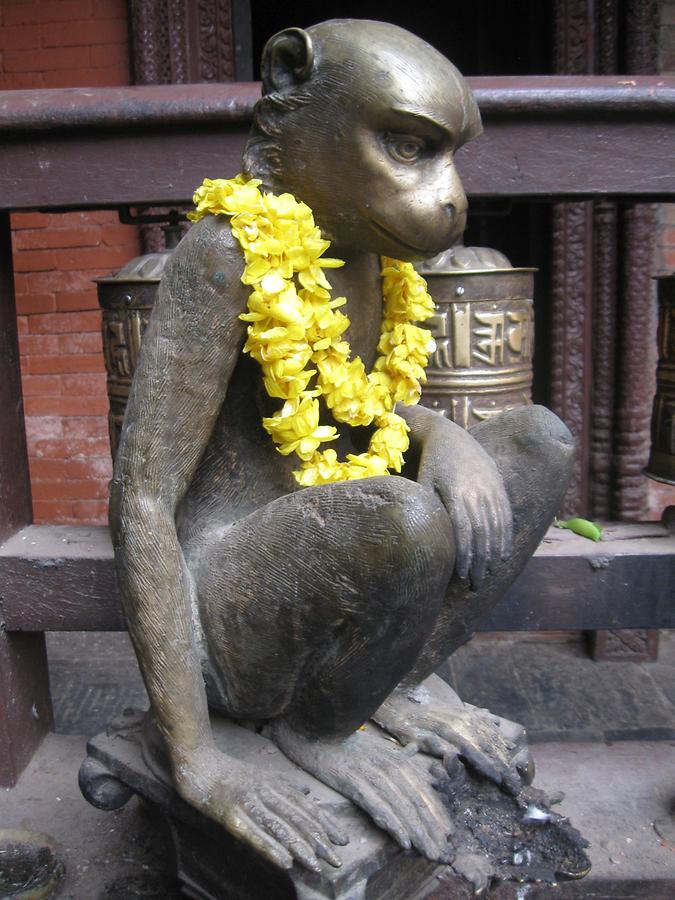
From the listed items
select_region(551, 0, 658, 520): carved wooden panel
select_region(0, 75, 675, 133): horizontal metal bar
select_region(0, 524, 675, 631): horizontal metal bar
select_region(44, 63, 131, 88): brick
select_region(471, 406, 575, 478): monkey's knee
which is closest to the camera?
select_region(471, 406, 575, 478): monkey's knee

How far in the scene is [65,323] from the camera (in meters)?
3.17

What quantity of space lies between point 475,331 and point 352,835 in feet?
4.41

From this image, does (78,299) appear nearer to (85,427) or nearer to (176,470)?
(85,427)

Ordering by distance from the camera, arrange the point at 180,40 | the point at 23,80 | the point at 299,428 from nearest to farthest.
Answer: the point at 299,428 < the point at 180,40 < the point at 23,80

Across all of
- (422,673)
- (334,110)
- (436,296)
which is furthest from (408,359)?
(436,296)

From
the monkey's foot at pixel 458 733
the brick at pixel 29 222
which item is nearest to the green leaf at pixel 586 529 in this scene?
the monkey's foot at pixel 458 733

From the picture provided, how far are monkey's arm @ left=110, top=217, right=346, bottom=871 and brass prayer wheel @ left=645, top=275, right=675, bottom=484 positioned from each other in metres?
1.30

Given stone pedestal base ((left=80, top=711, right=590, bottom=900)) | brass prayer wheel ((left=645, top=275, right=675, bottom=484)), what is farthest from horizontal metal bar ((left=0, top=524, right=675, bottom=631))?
stone pedestal base ((left=80, top=711, right=590, bottom=900))

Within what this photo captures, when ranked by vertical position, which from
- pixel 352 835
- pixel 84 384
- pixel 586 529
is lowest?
pixel 352 835

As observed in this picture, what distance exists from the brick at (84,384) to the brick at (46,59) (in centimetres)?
109

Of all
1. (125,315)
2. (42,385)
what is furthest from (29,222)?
(125,315)

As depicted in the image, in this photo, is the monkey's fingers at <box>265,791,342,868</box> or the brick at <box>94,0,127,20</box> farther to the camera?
the brick at <box>94,0,127,20</box>

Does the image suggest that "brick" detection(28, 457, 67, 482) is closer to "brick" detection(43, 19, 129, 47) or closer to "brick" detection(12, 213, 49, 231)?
"brick" detection(12, 213, 49, 231)

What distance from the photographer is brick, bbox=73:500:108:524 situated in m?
3.32
